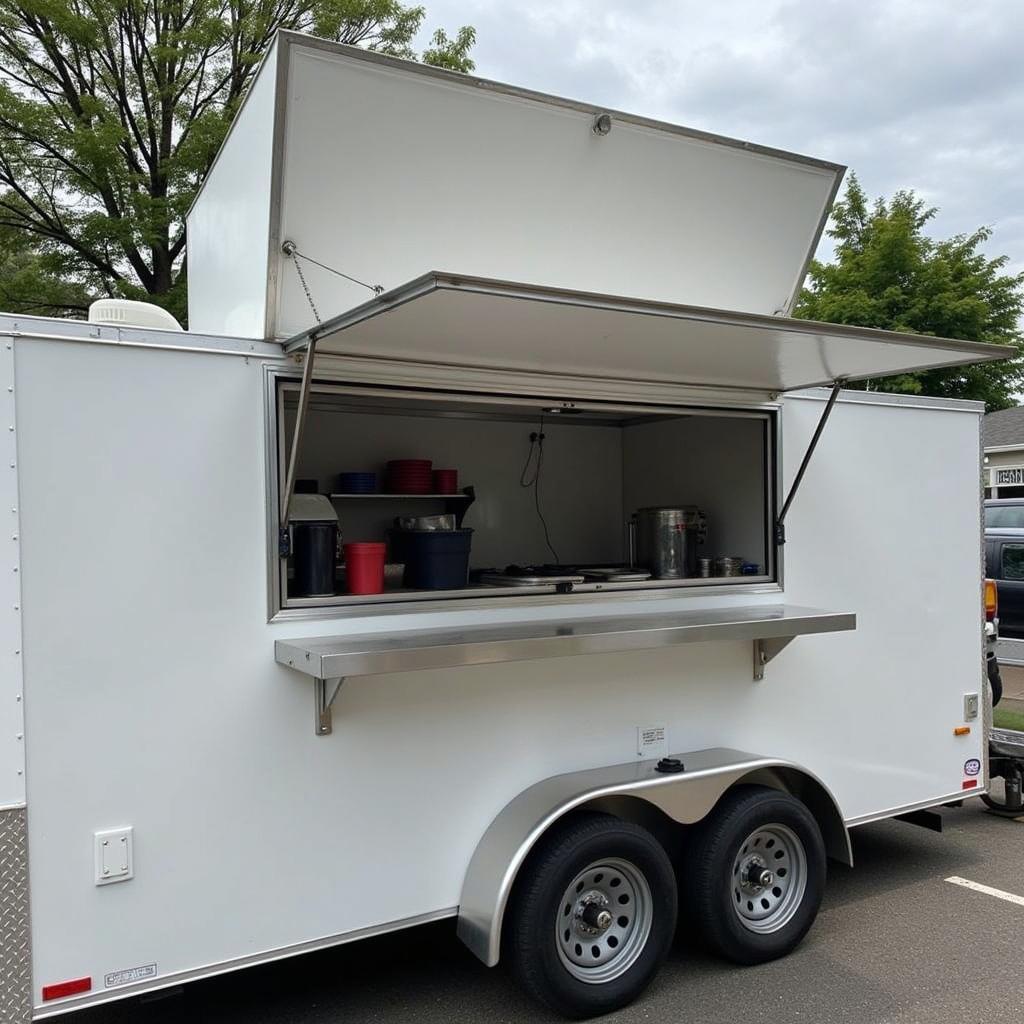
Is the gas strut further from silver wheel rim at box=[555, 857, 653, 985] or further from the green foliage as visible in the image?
the green foliage

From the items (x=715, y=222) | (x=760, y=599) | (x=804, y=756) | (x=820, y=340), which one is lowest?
(x=804, y=756)

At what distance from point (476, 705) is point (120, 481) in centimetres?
133

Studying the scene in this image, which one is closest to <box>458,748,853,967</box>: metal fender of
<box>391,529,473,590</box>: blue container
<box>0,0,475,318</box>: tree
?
<box>391,529,473,590</box>: blue container

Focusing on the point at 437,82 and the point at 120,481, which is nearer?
the point at 120,481

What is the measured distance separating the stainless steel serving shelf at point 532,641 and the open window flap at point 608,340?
0.89 metres

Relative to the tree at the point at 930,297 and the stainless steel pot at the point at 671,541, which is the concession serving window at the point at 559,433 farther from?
the tree at the point at 930,297

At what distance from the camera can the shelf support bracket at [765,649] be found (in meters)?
3.67

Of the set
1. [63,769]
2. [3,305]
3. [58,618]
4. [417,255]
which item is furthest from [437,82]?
[3,305]

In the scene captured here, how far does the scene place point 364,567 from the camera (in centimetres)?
310

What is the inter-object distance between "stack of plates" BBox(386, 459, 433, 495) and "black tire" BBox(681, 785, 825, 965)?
215cm

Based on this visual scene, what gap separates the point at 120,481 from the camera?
98.3 inches

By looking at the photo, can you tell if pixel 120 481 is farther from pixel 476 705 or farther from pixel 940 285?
pixel 940 285

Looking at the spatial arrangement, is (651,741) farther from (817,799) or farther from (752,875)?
(817,799)

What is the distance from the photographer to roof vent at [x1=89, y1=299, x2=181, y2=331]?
2.79m
